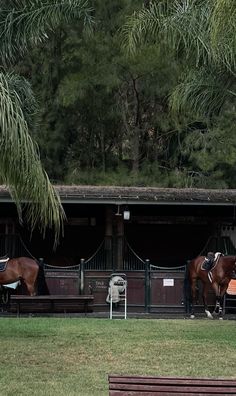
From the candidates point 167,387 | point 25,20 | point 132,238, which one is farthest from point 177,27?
point 167,387

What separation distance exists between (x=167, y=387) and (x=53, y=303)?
494 inches

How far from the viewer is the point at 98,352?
1107 centimetres

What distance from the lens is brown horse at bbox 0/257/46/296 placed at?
18.3 m

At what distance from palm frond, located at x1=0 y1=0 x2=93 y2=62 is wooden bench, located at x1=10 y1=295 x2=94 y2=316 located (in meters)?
6.11

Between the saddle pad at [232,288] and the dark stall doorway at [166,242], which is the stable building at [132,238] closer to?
the dark stall doorway at [166,242]

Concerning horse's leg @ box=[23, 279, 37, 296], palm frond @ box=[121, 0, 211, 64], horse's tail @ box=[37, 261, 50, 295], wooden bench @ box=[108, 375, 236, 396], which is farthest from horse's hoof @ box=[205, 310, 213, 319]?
wooden bench @ box=[108, 375, 236, 396]

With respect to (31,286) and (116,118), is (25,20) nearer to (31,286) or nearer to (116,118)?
(31,286)

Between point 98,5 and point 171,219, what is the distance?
8694 mm

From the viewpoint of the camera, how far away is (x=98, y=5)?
80.7ft

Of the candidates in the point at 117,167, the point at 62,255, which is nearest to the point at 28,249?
the point at 62,255

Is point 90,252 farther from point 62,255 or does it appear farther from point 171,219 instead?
point 171,219

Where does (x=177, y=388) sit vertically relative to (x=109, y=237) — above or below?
above

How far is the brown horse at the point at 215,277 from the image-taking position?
59.1 ft

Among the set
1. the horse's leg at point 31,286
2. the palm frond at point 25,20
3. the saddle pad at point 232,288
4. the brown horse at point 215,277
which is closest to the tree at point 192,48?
the palm frond at point 25,20
